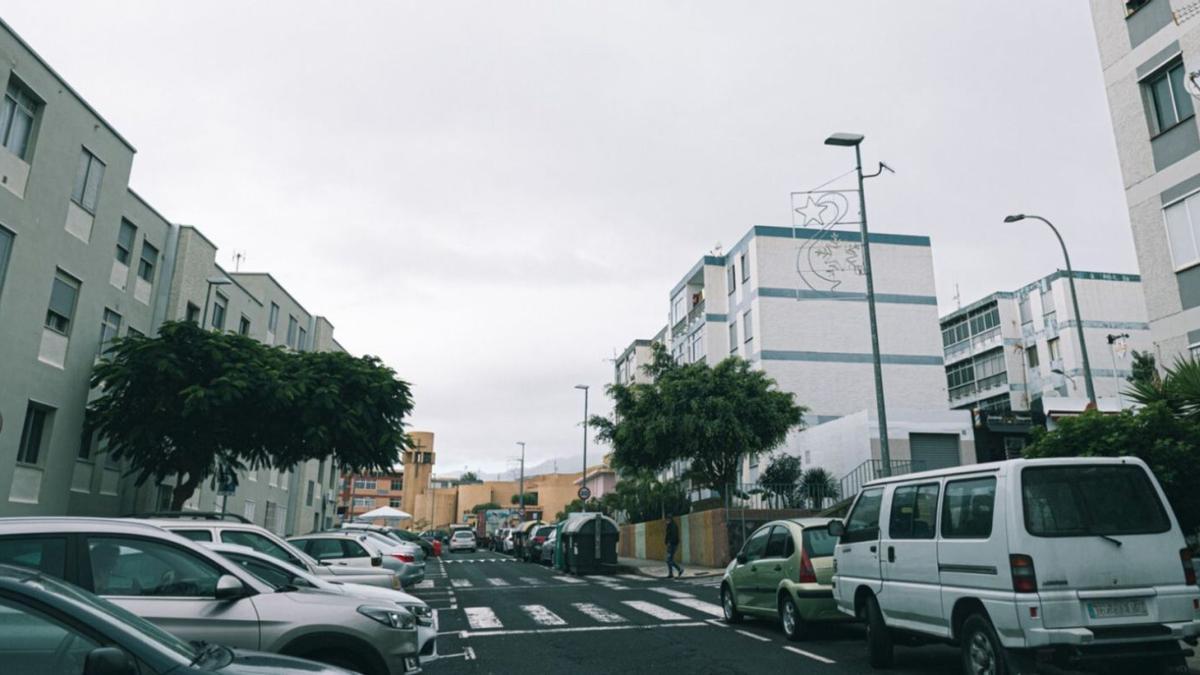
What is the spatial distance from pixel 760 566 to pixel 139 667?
399 inches

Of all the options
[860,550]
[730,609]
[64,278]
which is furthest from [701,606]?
[64,278]

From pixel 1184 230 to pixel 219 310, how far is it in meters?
30.9

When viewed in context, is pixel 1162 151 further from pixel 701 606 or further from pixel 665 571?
pixel 665 571

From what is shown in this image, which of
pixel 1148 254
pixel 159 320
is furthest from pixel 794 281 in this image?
pixel 159 320

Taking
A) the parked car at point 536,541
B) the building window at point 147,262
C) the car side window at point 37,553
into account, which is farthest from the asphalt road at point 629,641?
the parked car at point 536,541

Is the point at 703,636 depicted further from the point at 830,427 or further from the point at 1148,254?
the point at 830,427

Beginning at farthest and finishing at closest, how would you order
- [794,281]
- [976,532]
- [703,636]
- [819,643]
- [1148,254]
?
[794,281] < [1148,254] < [703,636] < [819,643] < [976,532]

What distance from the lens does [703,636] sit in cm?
1166

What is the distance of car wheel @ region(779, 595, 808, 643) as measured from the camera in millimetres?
10844

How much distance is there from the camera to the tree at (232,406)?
19922mm

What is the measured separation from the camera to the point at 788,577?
11.3 m

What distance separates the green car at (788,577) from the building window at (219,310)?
25.0 meters

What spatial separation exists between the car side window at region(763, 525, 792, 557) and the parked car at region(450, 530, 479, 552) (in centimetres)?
4405

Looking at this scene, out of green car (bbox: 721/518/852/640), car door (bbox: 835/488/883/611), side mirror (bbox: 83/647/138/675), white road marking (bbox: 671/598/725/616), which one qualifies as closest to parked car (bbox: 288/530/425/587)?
white road marking (bbox: 671/598/725/616)
